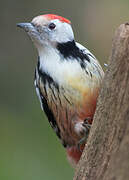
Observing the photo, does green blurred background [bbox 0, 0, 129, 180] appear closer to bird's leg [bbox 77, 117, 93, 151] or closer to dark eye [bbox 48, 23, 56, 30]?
bird's leg [bbox 77, 117, 93, 151]

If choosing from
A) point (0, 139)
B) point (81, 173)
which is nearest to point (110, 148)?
point (81, 173)

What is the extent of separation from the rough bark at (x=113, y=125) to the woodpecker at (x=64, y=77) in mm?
683

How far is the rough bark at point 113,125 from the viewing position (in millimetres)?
3141

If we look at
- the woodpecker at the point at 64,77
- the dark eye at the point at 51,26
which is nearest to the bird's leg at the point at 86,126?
the woodpecker at the point at 64,77

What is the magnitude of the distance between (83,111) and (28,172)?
8.01 feet

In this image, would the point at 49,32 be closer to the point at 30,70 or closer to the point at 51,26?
the point at 51,26

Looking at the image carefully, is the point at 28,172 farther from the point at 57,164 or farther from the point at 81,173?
the point at 81,173

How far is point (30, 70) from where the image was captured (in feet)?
27.3

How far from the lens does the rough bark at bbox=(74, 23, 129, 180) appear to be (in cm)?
314

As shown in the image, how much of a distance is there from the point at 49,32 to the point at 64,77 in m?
0.42

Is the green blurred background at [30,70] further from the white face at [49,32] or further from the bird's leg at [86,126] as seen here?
the white face at [49,32]

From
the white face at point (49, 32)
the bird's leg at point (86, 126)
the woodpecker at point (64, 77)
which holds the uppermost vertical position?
the white face at point (49, 32)

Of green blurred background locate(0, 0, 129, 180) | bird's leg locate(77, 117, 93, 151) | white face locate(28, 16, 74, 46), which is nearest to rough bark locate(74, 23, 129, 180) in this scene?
bird's leg locate(77, 117, 93, 151)

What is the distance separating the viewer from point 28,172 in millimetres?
6348
